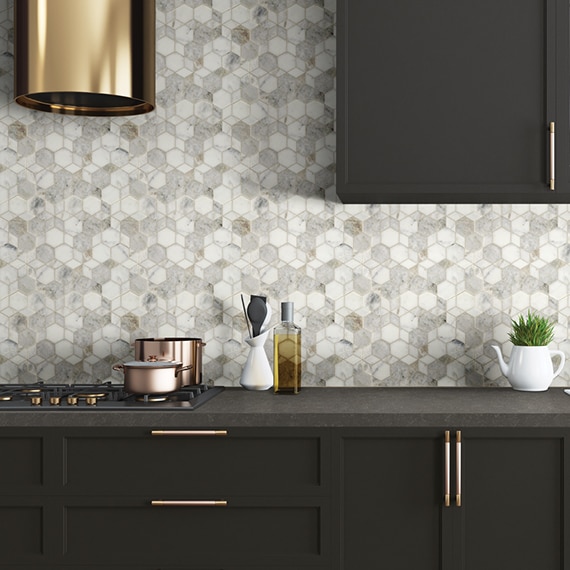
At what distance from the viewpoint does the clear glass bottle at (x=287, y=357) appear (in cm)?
246

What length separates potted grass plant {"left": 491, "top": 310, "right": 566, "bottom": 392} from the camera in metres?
2.49

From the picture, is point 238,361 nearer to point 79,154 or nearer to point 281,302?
point 281,302

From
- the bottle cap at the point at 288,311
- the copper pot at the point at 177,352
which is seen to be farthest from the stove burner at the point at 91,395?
the bottle cap at the point at 288,311

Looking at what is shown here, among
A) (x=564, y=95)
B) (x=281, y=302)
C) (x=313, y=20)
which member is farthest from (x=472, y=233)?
(x=313, y=20)

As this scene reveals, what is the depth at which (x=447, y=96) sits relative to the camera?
2.33m
